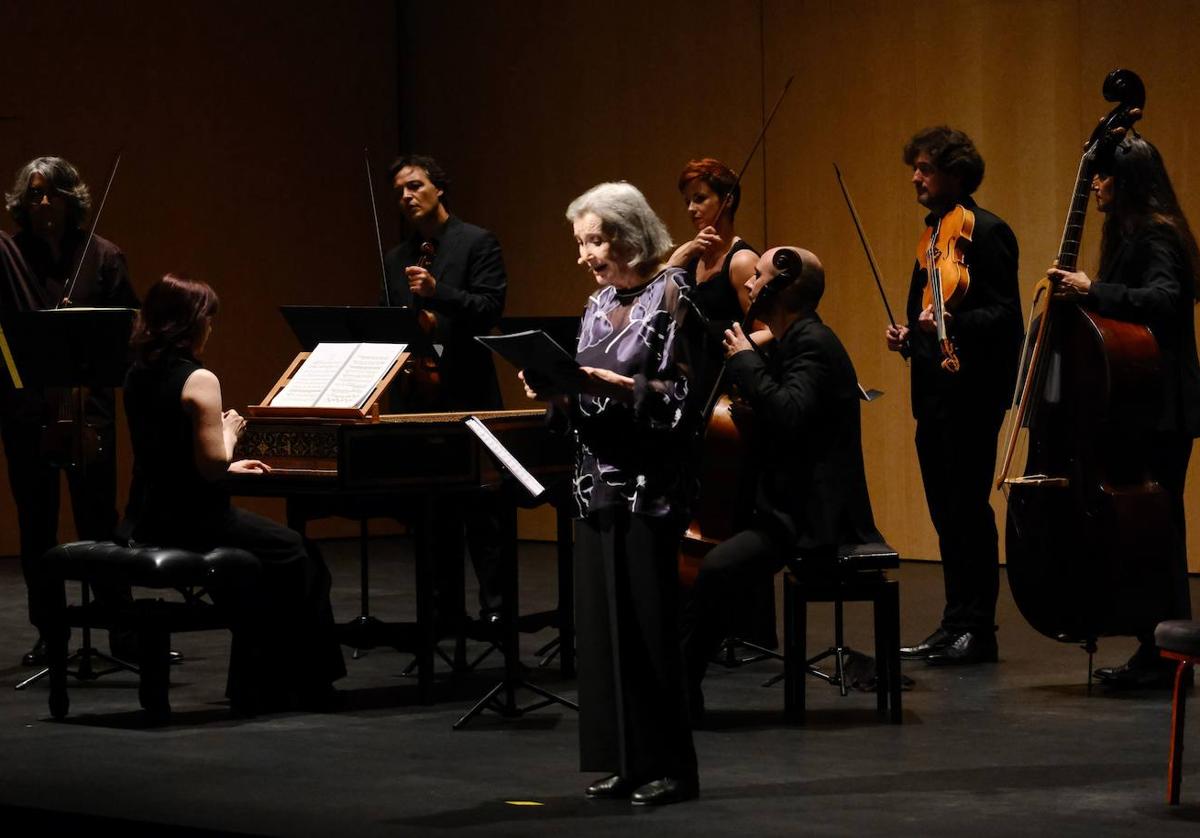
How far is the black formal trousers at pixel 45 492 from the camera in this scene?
218 inches

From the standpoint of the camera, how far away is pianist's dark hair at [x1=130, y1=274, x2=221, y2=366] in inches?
→ 181

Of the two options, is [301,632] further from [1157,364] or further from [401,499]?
[1157,364]

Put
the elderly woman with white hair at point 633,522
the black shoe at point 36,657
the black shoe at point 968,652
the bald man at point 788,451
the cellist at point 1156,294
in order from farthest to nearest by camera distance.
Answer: the black shoe at point 36,657 → the black shoe at point 968,652 → the cellist at point 1156,294 → the bald man at point 788,451 → the elderly woman with white hair at point 633,522

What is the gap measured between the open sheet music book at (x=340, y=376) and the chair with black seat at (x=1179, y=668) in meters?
2.05

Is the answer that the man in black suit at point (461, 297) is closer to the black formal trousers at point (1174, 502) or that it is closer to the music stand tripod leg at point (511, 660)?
the music stand tripod leg at point (511, 660)

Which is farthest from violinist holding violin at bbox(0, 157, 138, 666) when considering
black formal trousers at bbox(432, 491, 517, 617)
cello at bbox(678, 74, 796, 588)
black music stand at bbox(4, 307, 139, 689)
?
cello at bbox(678, 74, 796, 588)

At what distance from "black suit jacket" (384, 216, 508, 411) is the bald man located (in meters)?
1.34

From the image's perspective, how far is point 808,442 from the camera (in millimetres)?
4512

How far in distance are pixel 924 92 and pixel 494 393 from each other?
255 centimetres

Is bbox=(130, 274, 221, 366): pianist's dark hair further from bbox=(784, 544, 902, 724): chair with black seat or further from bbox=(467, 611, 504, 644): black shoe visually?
bbox=(784, 544, 902, 724): chair with black seat

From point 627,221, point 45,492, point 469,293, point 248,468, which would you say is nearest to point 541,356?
point 627,221

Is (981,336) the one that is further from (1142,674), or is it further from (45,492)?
(45,492)

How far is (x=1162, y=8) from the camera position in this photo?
6.94 m

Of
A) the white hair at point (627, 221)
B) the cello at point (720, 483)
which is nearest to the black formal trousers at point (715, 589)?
the cello at point (720, 483)
